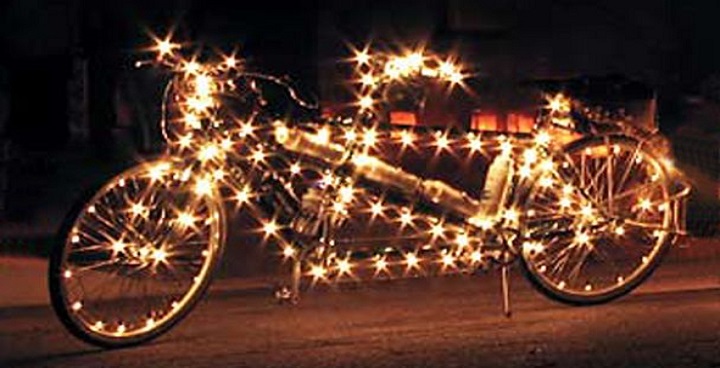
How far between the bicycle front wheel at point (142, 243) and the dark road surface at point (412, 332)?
15 centimetres

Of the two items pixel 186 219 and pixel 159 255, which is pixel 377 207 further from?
pixel 159 255

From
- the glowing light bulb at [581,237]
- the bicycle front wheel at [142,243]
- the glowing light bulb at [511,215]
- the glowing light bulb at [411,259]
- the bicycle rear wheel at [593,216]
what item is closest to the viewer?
the bicycle front wheel at [142,243]

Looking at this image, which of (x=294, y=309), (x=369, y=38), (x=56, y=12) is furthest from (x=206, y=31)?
(x=294, y=309)

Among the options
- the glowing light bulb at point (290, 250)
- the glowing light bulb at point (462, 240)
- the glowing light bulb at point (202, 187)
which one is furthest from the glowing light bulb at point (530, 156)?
the glowing light bulb at point (202, 187)

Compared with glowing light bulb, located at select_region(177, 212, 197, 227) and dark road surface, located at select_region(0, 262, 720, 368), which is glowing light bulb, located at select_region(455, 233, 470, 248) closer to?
dark road surface, located at select_region(0, 262, 720, 368)

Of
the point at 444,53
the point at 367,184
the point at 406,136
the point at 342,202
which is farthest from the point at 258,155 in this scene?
the point at 444,53

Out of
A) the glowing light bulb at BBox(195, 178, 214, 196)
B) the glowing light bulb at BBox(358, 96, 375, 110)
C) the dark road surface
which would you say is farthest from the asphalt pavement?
the glowing light bulb at BBox(358, 96, 375, 110)

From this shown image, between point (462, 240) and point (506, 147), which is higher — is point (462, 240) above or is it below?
below

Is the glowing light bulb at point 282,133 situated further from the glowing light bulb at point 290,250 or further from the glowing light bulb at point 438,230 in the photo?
the glowing light bulb at point 438,230

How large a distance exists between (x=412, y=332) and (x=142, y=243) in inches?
59.4

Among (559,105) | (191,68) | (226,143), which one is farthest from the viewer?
(559,105)

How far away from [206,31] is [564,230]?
6848 mm

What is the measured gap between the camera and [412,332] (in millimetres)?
6832

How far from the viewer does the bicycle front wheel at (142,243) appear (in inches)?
244
